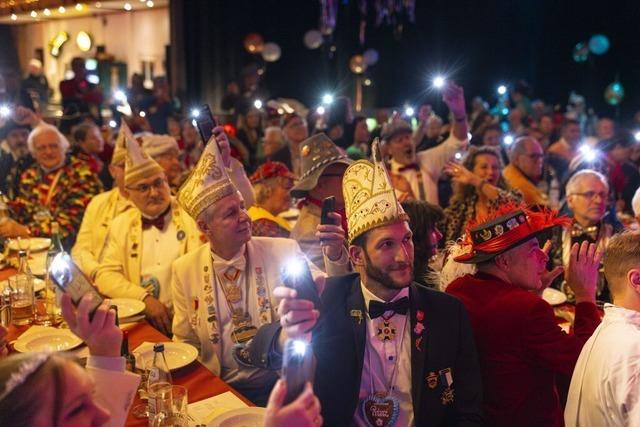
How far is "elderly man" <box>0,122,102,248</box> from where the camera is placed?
5605 millimetres

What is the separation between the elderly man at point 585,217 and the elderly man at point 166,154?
11.1ft

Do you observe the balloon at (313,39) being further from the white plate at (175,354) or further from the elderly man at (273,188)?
the white plate at (175,354)

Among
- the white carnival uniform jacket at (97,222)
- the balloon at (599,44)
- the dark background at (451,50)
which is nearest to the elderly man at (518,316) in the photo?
the white carnival uniform jacket at (97,222)

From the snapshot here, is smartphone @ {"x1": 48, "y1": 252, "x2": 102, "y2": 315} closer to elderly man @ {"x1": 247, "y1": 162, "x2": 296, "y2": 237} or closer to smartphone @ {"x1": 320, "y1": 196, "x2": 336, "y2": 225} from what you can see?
smartphone @ {"x1": 320, "y1": 196, "x2": 336, "y2": 225}

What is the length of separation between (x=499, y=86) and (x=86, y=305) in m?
17.0

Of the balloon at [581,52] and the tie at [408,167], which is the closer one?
the tie at [408,167]

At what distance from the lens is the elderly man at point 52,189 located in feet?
18.4

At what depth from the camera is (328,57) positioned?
57.1ft

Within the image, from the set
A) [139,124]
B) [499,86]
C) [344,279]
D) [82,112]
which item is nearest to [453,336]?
[344,279]

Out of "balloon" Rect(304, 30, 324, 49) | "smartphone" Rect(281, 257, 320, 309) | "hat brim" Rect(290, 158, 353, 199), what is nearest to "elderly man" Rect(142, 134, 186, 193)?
"hat brim" Rect(290, 158, 353, 199)

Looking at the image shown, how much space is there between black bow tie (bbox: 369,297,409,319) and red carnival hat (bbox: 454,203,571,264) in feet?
1.70

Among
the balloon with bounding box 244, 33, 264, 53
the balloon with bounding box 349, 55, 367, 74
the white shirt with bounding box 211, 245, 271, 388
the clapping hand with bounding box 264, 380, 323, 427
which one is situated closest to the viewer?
the clapping hand with bounding box 264, 380, 323, 427

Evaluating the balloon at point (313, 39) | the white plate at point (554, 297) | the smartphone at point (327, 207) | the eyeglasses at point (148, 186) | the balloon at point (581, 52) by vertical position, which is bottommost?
the white plate at point (554, 297)

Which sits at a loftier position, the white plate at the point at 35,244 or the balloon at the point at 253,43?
the balloon at the point at 253,43
